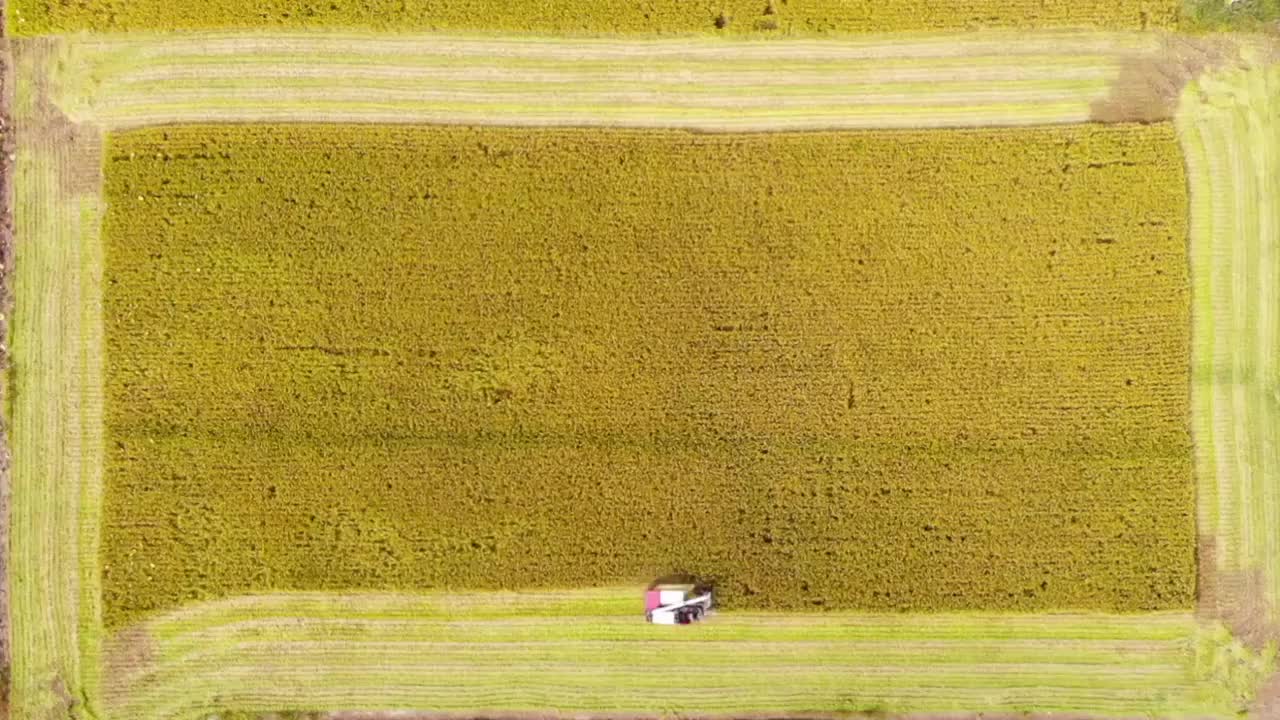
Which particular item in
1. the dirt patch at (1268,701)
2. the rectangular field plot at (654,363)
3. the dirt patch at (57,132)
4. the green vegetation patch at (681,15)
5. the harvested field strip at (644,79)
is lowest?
the dirt patch at (1268,701)

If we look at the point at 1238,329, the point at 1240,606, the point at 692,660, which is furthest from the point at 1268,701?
the point at 692,660

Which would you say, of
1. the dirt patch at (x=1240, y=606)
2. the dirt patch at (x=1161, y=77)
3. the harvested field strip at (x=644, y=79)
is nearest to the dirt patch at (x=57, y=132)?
the harvested field strip at (x=644, y=79)

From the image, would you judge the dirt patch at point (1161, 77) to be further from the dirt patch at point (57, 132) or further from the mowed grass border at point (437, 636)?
the dirt patch at point (57, 132)

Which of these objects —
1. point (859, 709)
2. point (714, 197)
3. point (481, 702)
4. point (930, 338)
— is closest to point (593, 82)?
point (714, 197)

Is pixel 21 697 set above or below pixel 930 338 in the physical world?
below

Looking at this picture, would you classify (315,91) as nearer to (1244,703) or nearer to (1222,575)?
(1222,575)

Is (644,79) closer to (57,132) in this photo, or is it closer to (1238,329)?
(57,132)

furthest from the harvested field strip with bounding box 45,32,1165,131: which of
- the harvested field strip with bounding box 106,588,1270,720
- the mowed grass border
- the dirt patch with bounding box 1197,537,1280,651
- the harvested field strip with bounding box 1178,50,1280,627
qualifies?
the harvested field strip with bounding box 106,588,1270,720
